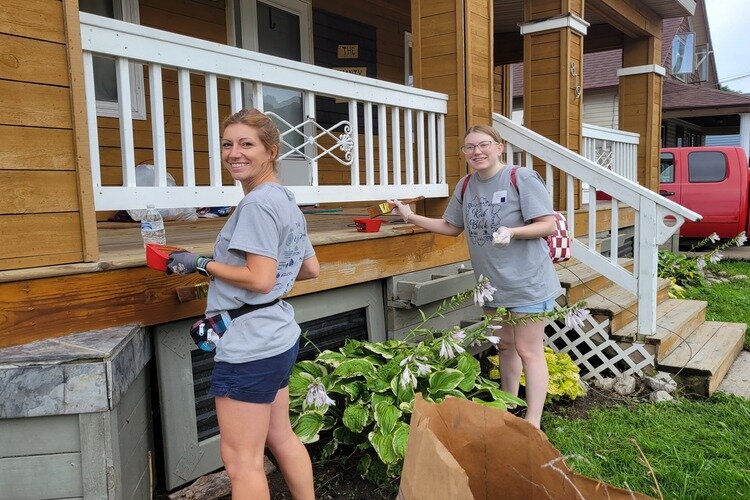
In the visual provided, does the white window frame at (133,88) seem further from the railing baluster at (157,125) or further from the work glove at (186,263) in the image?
the work glove at (186,263)

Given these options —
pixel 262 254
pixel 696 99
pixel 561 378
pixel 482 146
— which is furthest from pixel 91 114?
pixel 696 99

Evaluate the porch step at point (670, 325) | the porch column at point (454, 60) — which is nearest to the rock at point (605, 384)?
the porch step at point (670, 325)

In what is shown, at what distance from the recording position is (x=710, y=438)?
11.1 feet

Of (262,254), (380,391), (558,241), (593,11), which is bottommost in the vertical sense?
(380,391)

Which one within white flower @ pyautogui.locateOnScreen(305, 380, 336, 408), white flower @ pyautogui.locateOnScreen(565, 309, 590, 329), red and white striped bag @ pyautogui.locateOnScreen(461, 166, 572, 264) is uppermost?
red and white striped bag @ pyautogui.locateOnScreen(461, 166, 572, 264)

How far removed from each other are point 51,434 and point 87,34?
1517mm

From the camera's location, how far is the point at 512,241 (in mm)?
3094

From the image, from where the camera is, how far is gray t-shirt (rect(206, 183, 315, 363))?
1886mm

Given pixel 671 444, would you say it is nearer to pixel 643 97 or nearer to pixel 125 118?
pixel 125 118

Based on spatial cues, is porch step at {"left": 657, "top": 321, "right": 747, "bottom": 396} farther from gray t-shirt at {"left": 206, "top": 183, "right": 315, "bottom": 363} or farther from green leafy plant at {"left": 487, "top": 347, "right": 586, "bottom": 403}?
gray t-shirt at {"left": 206, "top": 183, "right": 315, "bottom": 363}

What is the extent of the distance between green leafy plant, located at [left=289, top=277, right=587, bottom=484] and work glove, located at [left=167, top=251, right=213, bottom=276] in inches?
33.8

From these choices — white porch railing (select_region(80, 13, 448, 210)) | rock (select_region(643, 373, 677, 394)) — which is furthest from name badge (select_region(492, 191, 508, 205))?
rock (select_region(643, 373, 677, 394))

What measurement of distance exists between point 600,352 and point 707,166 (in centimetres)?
846

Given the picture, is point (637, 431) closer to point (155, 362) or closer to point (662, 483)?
point (662, 483)
